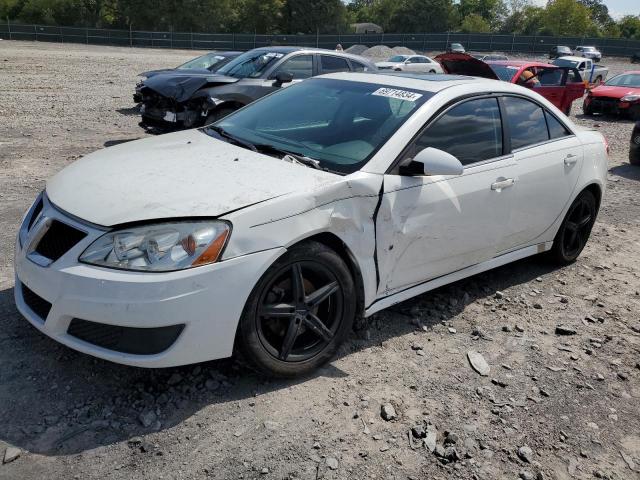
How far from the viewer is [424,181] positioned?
352 centimetres

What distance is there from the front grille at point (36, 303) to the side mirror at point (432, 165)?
2.08 m

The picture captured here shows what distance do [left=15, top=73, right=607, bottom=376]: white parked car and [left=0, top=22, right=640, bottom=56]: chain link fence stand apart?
1960 inches

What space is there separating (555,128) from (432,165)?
6.36 ft

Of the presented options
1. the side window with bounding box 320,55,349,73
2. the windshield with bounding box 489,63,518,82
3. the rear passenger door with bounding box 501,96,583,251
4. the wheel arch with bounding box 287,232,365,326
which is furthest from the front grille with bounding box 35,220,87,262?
the windshield with bounding box 489,63,518,82

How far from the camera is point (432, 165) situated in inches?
132

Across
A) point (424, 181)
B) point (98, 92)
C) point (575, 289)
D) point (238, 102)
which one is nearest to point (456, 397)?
point (424, 181)

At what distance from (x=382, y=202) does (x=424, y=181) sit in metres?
0.40

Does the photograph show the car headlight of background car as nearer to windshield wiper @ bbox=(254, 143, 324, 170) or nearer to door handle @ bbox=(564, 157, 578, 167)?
door handle @ bbox=(564, 157, 578, 167)

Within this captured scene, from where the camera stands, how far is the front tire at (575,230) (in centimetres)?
492

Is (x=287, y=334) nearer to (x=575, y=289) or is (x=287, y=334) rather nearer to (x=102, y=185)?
(x=102, y=185)

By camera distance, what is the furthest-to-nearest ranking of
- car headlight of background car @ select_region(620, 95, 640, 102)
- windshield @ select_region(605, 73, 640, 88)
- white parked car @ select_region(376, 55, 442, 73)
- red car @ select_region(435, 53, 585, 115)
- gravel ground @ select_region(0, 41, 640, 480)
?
white parked car @ select_region(376, 55, 442, 73), windshield @ select_region(605, 73, 640, 88), car headlight of background car @ select_region(620, 95, 640, 102), red car @ select_region(435, 53, 585, 115), gravel ground @ select_region(0, 41, 640, 480)

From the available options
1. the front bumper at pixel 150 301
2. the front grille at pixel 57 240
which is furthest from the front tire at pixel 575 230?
the front grille at pixel 57 240

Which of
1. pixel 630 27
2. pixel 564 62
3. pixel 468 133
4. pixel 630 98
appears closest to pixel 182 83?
A: pixel 468 133

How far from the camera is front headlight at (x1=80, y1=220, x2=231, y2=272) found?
264cm
